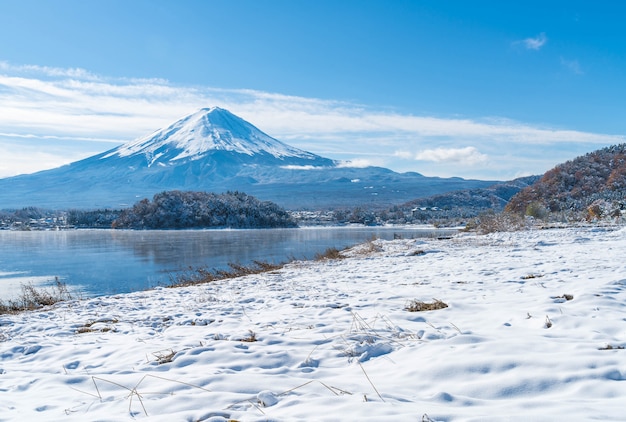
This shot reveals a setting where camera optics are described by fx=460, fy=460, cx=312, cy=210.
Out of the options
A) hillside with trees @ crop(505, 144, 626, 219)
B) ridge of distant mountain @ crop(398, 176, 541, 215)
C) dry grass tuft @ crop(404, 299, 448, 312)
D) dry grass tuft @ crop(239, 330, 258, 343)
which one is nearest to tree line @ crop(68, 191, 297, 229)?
hillside with trees @ crop(505, 144, 626, 219)

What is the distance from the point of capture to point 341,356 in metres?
4.01

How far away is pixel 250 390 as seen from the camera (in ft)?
10.6

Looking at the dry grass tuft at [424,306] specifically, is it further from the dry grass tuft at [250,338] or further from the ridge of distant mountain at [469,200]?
the ridge of distant mountain at [469,200]

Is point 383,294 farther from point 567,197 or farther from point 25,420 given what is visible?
point 567,197

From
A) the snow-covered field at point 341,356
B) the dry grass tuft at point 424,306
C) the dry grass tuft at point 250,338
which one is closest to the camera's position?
the snow-covered field at point 341,356

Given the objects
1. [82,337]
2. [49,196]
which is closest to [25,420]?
[82,337]

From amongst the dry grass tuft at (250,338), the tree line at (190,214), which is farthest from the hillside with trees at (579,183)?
the dry grass tuft at (250,338)

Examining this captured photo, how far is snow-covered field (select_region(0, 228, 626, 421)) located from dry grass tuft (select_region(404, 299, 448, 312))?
0.47ft

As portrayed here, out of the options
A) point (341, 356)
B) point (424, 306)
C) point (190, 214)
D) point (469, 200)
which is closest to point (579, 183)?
point (424, 306)

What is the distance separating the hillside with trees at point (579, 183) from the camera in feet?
131

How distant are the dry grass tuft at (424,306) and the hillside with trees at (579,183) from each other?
118 feet

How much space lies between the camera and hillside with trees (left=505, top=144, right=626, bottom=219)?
3994 centimetres

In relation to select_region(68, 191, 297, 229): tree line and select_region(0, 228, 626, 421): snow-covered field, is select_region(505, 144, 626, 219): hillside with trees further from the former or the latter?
select_region(68, 191, 297, 229): tree line

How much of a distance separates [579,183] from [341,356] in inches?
1876
